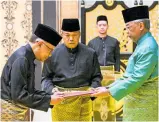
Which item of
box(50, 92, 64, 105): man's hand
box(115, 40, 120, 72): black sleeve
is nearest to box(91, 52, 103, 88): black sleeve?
box(50, 92, 64, 105): man's hand

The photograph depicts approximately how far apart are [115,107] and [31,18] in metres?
1.61

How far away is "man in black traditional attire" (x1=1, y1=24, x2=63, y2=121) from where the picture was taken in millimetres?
2689

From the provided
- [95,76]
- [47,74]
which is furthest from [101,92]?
[47,74]

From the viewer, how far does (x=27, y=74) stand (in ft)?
9.03

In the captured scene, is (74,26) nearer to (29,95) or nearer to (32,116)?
(29,95)

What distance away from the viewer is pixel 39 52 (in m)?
2.84

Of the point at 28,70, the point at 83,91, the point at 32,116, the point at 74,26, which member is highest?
the point at 74,26

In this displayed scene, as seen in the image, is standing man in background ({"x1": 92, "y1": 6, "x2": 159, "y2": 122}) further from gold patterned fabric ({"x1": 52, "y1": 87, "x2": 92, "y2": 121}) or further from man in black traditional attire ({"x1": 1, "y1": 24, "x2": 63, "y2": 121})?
man in black traditional attire ({"x1": 1, "y1": 24, "x2": 63, "y2": 121})

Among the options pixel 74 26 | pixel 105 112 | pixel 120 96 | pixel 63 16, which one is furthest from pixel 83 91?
pixel 63 16

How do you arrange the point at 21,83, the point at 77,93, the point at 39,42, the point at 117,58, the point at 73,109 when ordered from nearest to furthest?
1. the point at 21,83
2. the point at 39,42
3. the point at 77,93
4. the point at 73,109
5. the point at 117,58

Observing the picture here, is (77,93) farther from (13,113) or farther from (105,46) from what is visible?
(105,46)

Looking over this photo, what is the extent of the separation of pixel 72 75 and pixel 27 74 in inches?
31.5

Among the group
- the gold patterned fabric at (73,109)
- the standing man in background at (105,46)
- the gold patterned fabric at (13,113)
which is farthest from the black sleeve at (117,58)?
the gold patterned fabric at (73,109)

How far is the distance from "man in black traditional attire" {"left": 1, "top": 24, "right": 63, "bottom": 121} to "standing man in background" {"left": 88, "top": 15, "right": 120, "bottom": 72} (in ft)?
7.48
